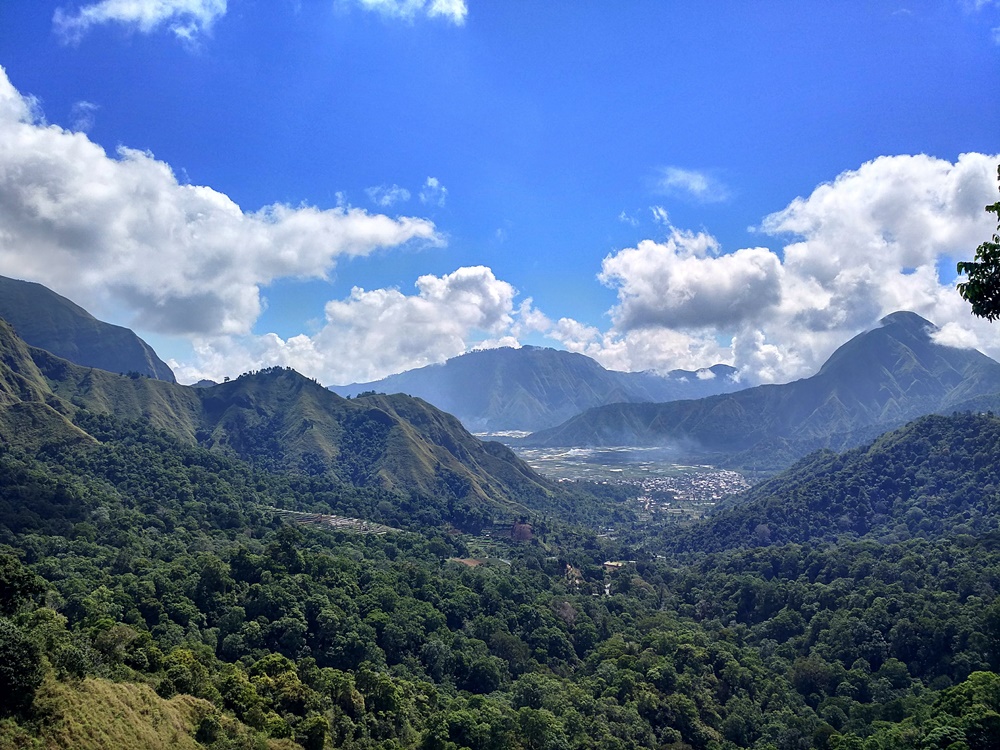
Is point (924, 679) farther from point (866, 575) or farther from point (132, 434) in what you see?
point (132, 434)

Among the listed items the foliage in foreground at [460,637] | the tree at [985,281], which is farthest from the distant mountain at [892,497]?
the tree at [985,281]

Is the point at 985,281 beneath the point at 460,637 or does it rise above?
above

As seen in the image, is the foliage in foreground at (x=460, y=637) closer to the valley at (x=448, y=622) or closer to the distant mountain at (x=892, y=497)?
the valley at (x=448, y=622)

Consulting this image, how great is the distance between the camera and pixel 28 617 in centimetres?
3494

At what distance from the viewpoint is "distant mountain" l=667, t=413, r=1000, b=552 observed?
479ft

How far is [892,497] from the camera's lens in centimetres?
16162

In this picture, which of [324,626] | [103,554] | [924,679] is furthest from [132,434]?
[924,679]

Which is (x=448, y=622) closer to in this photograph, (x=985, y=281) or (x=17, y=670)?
(x=17, y=670)

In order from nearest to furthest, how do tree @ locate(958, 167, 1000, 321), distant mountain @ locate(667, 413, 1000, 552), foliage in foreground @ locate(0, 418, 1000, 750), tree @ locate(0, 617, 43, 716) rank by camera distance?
tree @ locate(958, 167, 1000, 321) → tree @ locate(0, 617, 43, 716) → foliage in foreground @ locate(0, 418, 1000, 750) → distant mountain @ locate(667, 413, 1000, 552)

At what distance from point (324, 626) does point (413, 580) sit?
2665 centimetres

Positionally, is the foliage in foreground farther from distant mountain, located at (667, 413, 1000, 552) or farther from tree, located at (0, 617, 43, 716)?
distant mountain, located at (667, 413, 1000, 552)

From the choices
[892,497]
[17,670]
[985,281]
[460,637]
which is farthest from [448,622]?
[892,497]

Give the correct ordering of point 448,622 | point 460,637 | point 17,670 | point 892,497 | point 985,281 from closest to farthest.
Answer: point 985,281
point 17,670
point 460,637
point 448,622
point 892,497

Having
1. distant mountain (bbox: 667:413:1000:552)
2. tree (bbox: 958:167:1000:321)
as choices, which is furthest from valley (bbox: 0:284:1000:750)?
tree (bbox: 958:167:1000:321)
